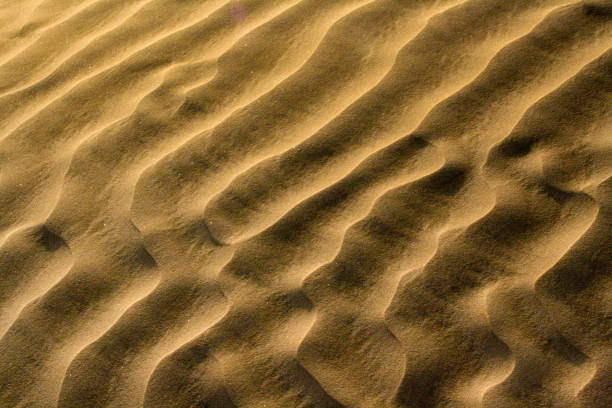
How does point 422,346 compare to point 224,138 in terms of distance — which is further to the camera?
point 224,138

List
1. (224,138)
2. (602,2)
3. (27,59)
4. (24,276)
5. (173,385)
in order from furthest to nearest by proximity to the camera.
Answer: (27,59) < (602,2) < (224,138) < (24,276) < (173,385)

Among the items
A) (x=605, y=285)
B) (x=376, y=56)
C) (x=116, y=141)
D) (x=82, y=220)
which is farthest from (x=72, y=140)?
(x=605, y=285)

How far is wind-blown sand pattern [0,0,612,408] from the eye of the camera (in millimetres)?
1860

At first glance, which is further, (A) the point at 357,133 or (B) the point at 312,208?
(A) the point at 357,133

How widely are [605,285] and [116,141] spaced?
→ 1.65 metres

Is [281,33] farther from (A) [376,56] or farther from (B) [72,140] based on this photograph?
(B) [72,140]

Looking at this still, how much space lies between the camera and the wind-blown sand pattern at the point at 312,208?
73.2 inches

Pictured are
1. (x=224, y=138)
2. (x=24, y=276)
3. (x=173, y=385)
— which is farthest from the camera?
(x=224, y=138)

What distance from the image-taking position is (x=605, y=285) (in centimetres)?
191

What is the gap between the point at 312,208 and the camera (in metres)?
2.13

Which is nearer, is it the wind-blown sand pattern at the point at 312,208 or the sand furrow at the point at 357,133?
the wind-blown sand pattern at the point at 312,208

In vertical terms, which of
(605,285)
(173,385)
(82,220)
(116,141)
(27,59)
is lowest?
(605,285)

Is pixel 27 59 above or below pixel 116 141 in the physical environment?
above

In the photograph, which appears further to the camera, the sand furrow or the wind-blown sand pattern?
the sand furrow
